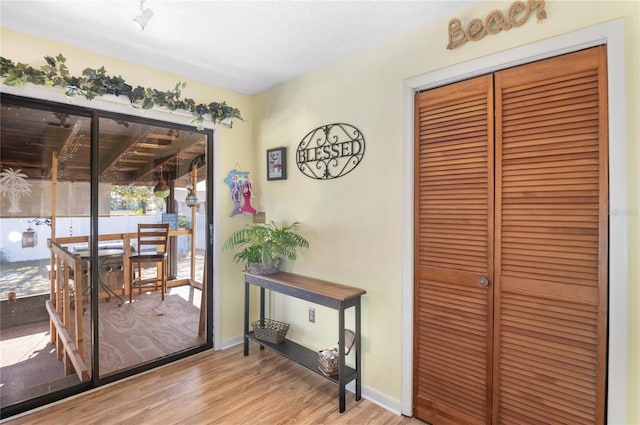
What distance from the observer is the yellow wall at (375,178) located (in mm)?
1372

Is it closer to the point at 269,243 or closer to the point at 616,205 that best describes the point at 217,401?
the point at 269,243

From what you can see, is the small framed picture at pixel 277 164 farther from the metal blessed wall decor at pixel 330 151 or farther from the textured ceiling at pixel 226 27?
the textured ceiling at pixel 226 27

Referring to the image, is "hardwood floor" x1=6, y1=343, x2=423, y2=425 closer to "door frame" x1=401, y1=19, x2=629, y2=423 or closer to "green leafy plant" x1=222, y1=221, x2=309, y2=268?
"green leafy plant" x1=222, y1=221, x2=309, y2=268

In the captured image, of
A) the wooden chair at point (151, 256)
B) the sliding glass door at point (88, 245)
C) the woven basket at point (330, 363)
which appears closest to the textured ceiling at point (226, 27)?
the sliding glass door at point (88, 245)

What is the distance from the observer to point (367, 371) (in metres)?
2.28

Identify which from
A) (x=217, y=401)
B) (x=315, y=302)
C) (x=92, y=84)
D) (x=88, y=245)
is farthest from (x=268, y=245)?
(x=92, y=84)

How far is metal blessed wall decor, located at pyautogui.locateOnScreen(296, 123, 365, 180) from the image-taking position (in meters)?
2.35

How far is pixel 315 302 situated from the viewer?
2264 mm

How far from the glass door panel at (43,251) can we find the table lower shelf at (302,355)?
135 centimetres

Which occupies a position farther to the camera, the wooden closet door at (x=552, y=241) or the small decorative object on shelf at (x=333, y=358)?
the small decorative object on shelf at (x=333, y=358)

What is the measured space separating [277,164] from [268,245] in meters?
0.78

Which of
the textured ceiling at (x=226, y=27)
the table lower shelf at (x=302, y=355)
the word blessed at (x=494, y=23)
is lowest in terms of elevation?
the table lower shelf at (x=302, y=355)

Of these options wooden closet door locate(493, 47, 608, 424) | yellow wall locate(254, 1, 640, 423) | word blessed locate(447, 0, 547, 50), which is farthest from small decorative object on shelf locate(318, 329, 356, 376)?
word blessed locate(447, 0, 547, 50)

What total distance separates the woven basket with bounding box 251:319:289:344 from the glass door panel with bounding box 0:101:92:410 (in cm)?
127
